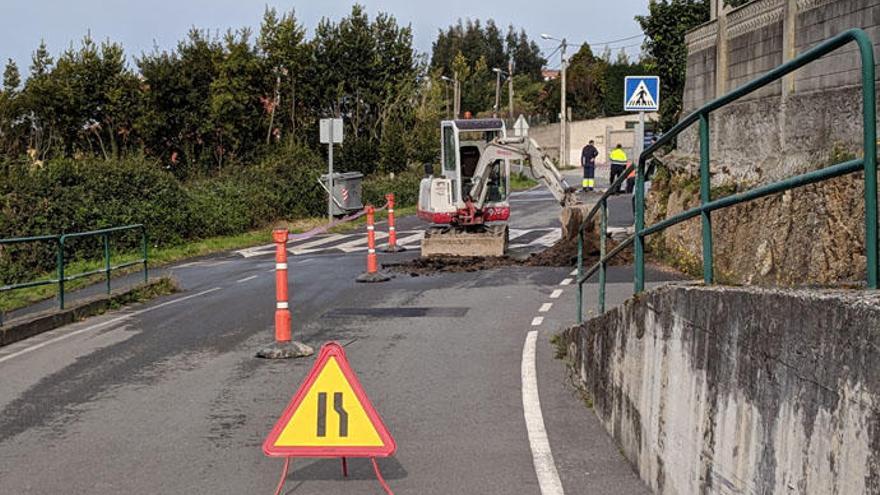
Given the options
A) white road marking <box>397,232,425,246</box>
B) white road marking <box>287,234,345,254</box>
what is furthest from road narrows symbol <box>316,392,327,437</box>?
white road marking <box>397,232,425,246</box>

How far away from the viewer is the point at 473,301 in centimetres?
1579

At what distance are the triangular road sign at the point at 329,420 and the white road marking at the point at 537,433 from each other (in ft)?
3.25

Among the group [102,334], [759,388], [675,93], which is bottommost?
[102,334]

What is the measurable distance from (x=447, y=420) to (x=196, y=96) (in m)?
33.2

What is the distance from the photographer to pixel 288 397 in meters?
9.26

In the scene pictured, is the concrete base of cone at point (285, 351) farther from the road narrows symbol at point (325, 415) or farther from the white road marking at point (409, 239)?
the white road marking at point (409, 239)

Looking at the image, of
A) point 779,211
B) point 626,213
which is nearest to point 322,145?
point 626,213

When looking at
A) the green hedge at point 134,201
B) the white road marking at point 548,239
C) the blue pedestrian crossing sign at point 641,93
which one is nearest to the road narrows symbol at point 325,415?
the blue pedestrian crossing sign at point 641,93

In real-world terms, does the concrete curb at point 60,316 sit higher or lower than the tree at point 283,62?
lower

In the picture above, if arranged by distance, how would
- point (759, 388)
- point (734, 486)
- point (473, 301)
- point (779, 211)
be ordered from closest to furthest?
point (759, 388) → point (734, 486) → point (779, 211) → point (473, 301)

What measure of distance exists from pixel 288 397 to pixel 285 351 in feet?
6.75

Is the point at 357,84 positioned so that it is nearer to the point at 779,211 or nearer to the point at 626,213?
the point at 626,213

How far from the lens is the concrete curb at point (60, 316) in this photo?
523 inches

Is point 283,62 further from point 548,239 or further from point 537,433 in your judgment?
point 537,433
